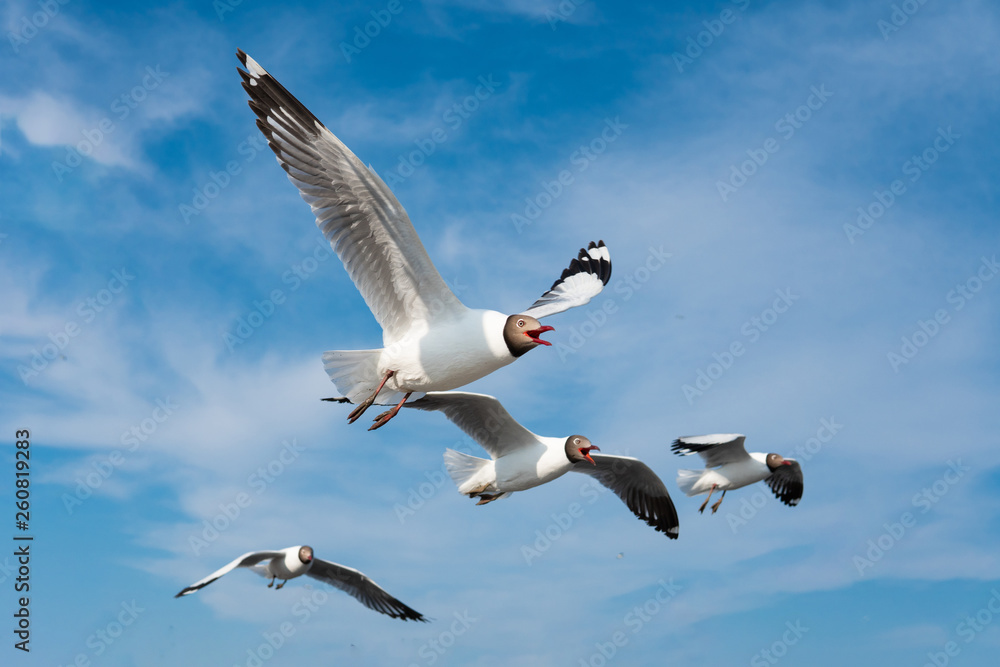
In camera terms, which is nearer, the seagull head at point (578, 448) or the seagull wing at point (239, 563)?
the seagull wing at point (239, 563)

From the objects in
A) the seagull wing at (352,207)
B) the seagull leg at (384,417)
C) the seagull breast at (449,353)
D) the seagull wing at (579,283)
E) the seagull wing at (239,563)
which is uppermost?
the seagull wing at (579,283)

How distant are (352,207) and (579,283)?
15.4ft

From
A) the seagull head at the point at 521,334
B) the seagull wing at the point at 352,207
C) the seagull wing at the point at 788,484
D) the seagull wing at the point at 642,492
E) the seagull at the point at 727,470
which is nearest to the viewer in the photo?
the seagull wing at the point at 352,207

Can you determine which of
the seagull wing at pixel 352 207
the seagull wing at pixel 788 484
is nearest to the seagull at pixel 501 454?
the seagull wing at pixel 352 207

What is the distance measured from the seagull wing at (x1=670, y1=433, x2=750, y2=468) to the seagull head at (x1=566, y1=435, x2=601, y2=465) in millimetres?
2311

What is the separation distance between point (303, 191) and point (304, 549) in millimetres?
6207

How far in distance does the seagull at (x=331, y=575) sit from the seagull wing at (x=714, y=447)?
4.21 m

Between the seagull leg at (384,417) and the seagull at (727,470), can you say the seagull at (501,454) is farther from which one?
the seagull at (727,470)

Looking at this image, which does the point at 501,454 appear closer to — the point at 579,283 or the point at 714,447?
the point at 579,283

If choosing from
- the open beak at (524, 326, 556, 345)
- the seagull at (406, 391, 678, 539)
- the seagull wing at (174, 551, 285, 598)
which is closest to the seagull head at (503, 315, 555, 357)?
the open beak at (524, 326, 556, 345)

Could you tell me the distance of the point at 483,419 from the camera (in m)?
9.20

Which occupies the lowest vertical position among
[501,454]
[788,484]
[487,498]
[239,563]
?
[239,563]

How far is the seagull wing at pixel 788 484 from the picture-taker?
1405 centimetres

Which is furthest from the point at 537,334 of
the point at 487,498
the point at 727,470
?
the point at 727,470
